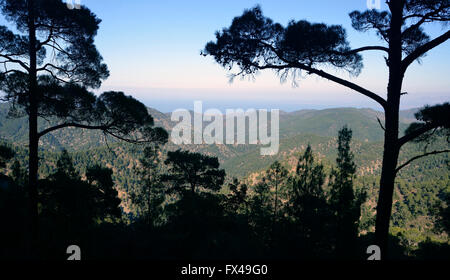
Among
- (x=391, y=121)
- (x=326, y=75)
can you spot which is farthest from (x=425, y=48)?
(x=326, y=75)

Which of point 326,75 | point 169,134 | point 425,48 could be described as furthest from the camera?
point 169,134

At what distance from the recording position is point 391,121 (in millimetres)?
4508

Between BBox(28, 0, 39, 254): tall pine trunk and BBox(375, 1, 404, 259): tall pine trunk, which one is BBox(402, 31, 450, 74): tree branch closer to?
BBox(375, 1, 404, 259): tall pine trunk

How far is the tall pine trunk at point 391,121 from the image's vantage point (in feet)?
14.7

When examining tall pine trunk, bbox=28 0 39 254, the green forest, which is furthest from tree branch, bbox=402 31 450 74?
tall pine trunk, bbox=28 0 39 254

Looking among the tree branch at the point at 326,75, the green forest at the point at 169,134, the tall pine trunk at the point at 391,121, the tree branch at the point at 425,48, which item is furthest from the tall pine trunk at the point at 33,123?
the tree branch at the point at 425,48

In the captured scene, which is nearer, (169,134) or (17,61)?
(17,61)

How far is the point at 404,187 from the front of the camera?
12000cm

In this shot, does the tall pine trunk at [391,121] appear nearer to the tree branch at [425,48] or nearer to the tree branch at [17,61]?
the tree branch at [425,48]

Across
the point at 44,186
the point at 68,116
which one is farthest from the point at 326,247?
the point at 44,186

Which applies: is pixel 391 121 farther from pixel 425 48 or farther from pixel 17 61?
pixel 17 61

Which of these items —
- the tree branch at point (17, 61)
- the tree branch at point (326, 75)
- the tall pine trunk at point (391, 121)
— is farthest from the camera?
the tree branch at point (17, 61)
